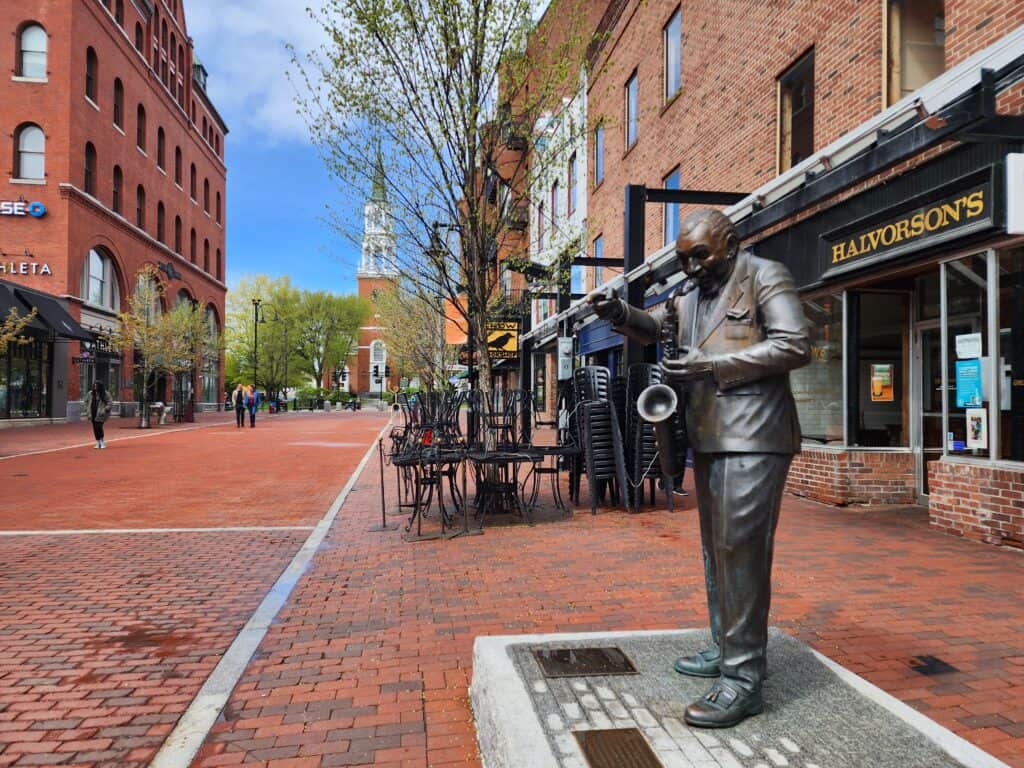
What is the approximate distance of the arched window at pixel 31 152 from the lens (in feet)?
96.2

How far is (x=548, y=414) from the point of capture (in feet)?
96.3

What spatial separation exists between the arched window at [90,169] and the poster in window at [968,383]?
3417 centimetres

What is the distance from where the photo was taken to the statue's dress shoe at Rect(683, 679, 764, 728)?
274 cm

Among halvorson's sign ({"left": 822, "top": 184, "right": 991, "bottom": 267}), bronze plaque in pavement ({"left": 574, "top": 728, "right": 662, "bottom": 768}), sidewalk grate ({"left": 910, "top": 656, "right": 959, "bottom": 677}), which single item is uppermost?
halvorson's sign ({"left": 822, "top": 184, "right": 991, "bottom": 267})

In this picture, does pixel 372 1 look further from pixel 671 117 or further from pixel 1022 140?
pixel 671 117

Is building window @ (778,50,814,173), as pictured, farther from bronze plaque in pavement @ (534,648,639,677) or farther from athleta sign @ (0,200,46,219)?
athleta sign @ (0,200,46,219)

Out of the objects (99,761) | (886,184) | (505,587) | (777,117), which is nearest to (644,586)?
(505,587)

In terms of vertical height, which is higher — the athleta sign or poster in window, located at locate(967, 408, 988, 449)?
the athleta sign

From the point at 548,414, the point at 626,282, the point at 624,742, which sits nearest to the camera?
the point at 624,742

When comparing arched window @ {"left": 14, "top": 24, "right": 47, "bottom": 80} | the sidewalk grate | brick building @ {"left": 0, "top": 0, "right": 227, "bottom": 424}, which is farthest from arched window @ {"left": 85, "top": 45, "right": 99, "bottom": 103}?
the sidewalk grate

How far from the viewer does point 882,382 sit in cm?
916

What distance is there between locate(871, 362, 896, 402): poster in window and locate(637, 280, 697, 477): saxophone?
22.8 ft

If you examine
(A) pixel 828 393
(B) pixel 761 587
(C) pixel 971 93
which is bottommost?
(B) pixel 761 587

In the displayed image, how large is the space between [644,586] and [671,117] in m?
12.2
